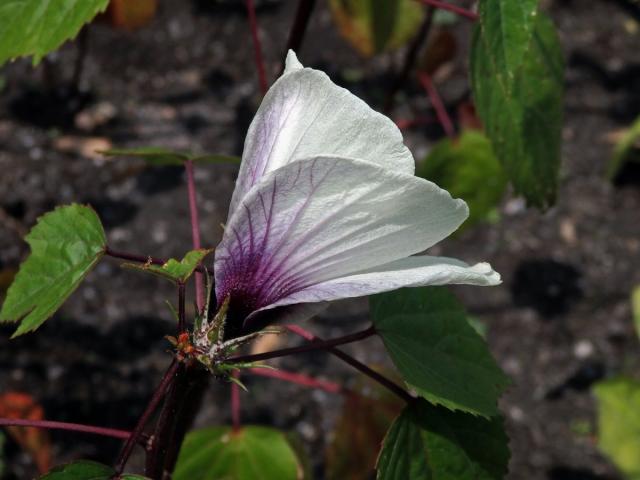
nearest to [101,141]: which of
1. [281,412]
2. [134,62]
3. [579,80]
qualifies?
[134,62]

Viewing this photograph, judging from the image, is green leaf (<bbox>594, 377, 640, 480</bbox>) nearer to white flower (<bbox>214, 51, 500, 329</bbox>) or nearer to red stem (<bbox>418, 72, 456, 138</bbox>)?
red stem (<bbox>418, 72, 456, 138</bbox>)

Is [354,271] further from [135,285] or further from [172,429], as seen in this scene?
[135,285]

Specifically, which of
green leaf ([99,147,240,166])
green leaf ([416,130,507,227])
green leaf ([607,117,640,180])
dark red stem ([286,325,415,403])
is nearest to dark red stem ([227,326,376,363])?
dark red stem ([286,325,415,403])

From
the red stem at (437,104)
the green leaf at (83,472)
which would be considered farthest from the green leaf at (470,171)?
the green leaf at (83,472)

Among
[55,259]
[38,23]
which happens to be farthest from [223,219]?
[55,259]

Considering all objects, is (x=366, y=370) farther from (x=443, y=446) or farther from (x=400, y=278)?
(x=400, y=278)

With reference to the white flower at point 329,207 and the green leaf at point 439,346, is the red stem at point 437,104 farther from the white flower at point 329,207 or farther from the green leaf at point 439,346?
the white flower at point 329,207
